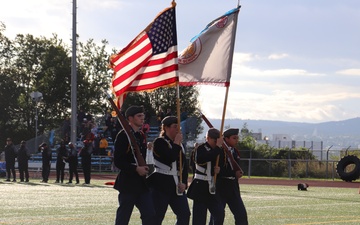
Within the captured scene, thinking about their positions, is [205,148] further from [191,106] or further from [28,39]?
[28,39]

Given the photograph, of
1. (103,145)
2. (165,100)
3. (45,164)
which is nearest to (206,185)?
(45,164)

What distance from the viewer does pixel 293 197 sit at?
80.8ft

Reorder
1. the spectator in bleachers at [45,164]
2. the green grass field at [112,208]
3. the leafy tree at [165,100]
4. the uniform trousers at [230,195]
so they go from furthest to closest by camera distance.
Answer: the leafy tree at [165,100], the spectator in bleachers at [45,164], the green grass field at [112,208], the uniform trousers at [230,195]

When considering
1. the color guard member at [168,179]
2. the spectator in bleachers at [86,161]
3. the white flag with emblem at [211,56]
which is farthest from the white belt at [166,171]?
the spectator in bleachers at [86,161]

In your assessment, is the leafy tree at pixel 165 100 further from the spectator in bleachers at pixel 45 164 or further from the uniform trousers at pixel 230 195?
the uniform trousers at pixel 230 195

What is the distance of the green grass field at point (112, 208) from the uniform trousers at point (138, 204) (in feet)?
14.6

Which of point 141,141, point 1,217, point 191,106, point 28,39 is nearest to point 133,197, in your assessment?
point 141,141

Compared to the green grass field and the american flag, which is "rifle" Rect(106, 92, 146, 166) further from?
the green grass field

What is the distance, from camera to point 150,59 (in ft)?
40.5

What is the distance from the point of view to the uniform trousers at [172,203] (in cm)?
1139

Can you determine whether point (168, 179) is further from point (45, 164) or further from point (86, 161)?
point (45, 164)

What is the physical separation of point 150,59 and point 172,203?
2.12 metres

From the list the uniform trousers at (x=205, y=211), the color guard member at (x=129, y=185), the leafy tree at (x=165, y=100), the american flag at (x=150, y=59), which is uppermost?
the leafy tree at (x=165, y=100)

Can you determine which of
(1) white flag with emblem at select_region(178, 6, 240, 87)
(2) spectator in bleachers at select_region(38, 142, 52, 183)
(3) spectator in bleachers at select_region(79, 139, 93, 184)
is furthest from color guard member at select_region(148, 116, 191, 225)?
(2) spectator in bleachers at select_region(38, 142, 52, 183)
